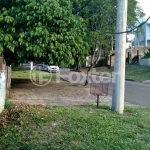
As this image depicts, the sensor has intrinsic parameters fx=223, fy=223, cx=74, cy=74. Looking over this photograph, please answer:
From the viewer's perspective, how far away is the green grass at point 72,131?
12.4 feet

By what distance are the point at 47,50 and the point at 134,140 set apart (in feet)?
24.4

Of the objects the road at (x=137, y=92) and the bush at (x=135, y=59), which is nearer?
the road at (x=137, y=92)

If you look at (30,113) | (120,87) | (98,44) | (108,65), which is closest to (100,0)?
(98,44)

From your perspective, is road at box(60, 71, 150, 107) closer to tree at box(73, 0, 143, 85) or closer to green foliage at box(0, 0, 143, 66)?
tree at box(73, 0, 143, 85)

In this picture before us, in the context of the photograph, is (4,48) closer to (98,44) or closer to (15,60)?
(15,60)

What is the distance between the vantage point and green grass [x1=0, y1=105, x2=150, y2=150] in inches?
149

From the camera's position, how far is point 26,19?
10008 millimetres

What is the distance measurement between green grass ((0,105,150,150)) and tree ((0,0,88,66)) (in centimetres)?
512

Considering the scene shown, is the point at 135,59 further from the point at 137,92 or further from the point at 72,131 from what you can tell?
the point at 72,131

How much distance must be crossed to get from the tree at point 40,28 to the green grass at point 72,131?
5116 millimetres

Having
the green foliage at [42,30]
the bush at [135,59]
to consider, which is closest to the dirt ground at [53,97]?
the green foliage at [42,30]

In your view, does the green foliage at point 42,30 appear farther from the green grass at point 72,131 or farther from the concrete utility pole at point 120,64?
A: the green grass at point 72,131

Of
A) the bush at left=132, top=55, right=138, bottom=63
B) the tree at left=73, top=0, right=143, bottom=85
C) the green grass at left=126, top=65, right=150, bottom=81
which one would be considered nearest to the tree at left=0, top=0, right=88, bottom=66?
the tree at left=73, top=0, right=143, bottom=85

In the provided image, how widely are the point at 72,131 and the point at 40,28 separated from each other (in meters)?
6.53
